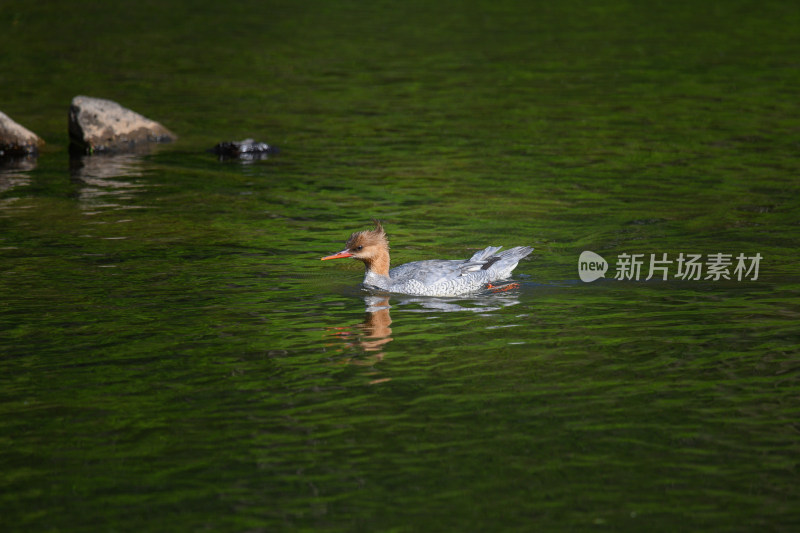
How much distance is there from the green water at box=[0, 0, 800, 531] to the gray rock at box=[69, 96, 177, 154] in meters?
0.76

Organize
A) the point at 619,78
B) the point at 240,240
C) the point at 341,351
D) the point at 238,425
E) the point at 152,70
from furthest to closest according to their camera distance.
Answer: the point at 152,70, the point at 619,78, the point at 240,240, the point at 341,351, the point at 238,425

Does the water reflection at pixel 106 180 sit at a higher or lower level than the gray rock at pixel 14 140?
lower

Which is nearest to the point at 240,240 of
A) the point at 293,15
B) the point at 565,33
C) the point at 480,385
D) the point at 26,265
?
the point at 26,265

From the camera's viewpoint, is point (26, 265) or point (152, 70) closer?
point (26, 265)

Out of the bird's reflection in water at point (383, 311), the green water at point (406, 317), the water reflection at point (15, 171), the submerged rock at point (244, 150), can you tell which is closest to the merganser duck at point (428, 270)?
the bird's reflection in water at point (383, 311)

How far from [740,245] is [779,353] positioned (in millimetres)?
4563

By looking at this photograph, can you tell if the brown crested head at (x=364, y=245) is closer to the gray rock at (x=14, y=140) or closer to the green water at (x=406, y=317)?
the green water at (x=406, y=317)

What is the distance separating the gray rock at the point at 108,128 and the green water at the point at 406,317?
762 mm

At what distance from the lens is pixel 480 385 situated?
11305mm

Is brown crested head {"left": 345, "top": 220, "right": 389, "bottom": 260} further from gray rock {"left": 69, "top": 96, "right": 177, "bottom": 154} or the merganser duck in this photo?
gray rock {"left": 69, "top": 96, "right": 177, "bottom": 154}

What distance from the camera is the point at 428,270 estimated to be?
14398mm

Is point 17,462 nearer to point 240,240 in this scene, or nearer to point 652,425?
point 652,425

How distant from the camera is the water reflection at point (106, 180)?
2027cm

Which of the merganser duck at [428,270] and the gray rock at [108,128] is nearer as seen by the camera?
the merganser duck at [428,270]
